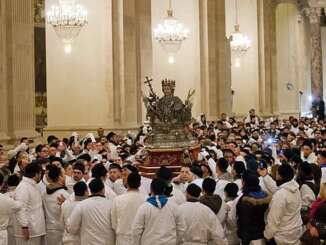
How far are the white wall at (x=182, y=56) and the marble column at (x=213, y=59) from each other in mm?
359

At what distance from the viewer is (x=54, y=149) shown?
1447cm

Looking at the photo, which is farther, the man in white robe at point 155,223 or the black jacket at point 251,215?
the black jacket at point 251,215

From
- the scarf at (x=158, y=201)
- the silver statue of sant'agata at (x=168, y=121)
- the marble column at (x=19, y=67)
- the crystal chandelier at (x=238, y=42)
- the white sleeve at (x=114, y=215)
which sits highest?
the crystal chandelier at (x=238, y=42)

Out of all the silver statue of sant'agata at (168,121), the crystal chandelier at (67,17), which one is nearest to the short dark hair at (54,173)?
the silver statue of sant'agata at (168,121)

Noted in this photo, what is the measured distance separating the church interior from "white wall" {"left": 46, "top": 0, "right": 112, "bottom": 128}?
1.3 inches

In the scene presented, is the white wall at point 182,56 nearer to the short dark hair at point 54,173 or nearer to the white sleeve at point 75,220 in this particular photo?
the short dark hair at point 54,173

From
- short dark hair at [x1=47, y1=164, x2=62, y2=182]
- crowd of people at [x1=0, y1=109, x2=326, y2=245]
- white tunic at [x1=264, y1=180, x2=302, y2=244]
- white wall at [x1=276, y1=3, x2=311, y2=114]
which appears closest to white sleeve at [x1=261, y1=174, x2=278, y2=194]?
crowd of people at [x1=0, y1=109, x2=326, y2=245]

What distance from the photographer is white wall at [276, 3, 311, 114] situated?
41.3 m

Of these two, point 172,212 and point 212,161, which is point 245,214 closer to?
point 172,212

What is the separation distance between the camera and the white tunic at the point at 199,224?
8.20 metres

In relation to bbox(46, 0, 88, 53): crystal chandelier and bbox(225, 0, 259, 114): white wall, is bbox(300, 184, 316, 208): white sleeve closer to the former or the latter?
bbox(46, 0, 88, 53): crystal chandelier

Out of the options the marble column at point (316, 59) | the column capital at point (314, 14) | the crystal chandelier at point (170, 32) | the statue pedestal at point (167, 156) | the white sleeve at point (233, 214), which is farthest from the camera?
the column capital at point (314, 14)

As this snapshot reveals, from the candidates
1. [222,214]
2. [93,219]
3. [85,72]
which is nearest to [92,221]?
→ [93,219]

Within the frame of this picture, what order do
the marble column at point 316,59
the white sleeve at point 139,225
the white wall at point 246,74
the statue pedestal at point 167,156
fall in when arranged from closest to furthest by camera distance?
the white sleeve at point 139,225
the statue pedestal at point 167,156
the white wall at point 246,74
the marble column at point 316,59
